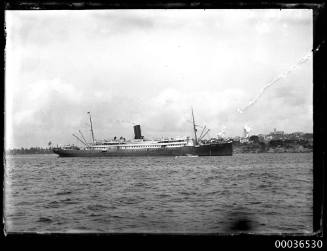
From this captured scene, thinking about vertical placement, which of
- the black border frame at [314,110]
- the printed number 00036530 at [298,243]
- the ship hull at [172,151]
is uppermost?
the black border frame at [314,110]

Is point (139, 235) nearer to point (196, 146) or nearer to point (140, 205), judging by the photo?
point (140, 205)

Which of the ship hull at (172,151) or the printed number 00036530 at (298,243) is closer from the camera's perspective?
the printed number 00036530 at (298,243)

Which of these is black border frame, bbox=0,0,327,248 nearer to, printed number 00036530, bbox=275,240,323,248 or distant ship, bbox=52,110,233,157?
printed number 00036530, bbox=275,240,323,248

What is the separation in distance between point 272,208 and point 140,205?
431 cm

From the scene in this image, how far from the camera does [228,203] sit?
1273 cm

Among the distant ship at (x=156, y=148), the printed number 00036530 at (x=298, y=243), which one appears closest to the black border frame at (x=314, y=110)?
the printed number 00036530 at (x=298, y=243)

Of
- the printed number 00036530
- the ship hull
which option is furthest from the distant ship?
the printed number 00036530

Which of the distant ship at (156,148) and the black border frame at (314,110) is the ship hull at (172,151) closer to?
the distant ship at (156,148)

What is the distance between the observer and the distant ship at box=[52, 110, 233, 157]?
57.8 m

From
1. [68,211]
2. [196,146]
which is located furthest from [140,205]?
[196,146]

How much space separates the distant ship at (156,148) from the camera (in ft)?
190

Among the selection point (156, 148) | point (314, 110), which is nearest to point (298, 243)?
point (314, 110)

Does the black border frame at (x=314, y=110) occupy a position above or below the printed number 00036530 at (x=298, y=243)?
above

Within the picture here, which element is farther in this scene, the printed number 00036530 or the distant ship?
the distant ship
